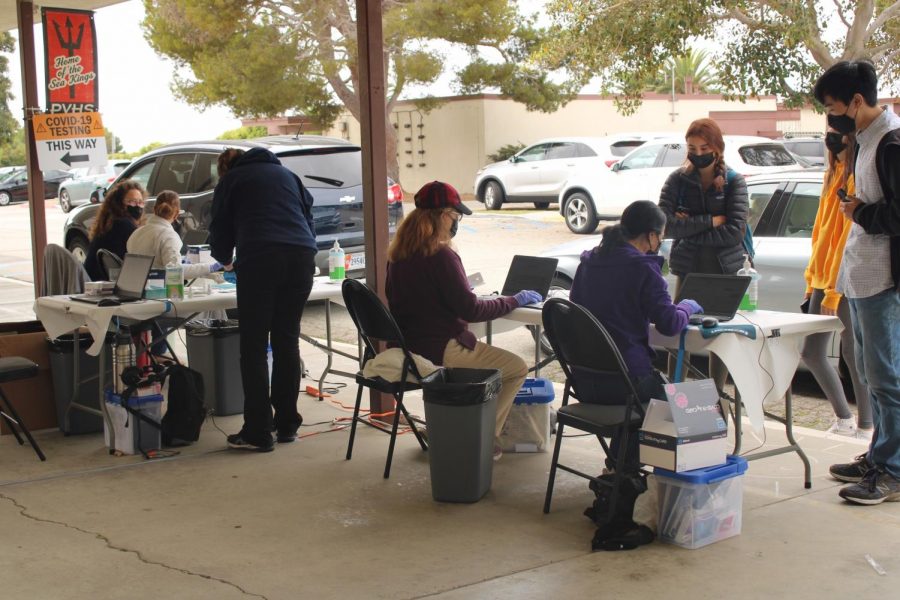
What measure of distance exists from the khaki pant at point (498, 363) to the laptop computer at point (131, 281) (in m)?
1.94

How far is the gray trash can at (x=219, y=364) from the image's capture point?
6848 mm

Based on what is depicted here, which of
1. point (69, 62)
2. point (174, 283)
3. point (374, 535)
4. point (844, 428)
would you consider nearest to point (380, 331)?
point (374, 535)

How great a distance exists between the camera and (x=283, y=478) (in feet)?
18.0

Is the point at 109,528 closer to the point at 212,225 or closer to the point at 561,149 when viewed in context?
the point at 212,225

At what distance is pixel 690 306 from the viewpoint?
4.77 m

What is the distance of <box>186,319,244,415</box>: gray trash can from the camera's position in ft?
22.5

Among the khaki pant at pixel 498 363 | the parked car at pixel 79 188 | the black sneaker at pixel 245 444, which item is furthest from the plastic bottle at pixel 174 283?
the parked car at pixel 79 188

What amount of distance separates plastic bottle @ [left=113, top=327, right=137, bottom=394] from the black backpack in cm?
22

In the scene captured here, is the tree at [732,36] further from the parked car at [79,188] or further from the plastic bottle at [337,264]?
the parked car at [79,188]

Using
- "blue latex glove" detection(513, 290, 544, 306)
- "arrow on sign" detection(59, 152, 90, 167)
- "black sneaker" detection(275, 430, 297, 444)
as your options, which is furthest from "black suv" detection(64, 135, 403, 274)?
"blue latex glove" detection(513, 290, 544, 306)

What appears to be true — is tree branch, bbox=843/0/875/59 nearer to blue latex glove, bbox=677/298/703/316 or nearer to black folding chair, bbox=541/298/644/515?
blue latex glove, bbox=677/298/703/316

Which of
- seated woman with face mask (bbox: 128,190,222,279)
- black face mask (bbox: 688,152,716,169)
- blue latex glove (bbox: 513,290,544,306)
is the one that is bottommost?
blue latex glove (bbox: 513,290,544,306)

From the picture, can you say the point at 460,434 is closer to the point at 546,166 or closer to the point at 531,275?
the point at 531,275

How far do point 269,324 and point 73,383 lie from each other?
142 centimetres
